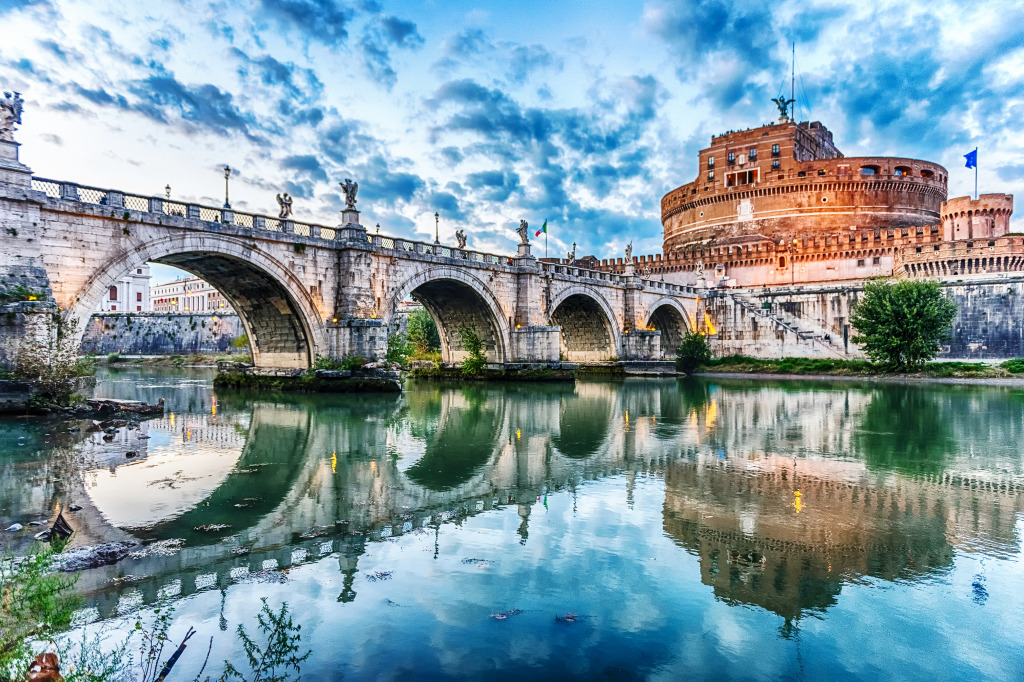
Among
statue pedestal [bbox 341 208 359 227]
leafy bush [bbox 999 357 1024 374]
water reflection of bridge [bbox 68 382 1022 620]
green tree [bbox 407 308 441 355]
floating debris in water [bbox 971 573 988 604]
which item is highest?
statue pedestal [bbox 341 208 359 227]

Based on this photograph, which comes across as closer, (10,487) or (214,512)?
(214,512)

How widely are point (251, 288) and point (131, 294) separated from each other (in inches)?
2242

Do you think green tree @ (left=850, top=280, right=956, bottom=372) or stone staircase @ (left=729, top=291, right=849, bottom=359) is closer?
green tree @ (left=850, top=280, right=956, bottom=372)

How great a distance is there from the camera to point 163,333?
188 ft

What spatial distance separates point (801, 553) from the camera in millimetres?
6621

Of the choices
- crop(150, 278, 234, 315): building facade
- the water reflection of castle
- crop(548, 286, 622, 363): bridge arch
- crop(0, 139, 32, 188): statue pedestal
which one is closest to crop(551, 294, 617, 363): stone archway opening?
crop(548, 286, 622, 363): bridge arch

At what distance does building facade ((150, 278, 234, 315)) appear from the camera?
9162cm

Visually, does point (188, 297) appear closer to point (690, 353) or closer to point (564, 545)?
point (690, 353)

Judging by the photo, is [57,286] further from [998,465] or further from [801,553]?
[998,465]

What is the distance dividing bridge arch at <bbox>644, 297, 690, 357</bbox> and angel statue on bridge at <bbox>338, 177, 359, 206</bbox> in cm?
2743

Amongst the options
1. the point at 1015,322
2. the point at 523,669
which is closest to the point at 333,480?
the point at 523,669

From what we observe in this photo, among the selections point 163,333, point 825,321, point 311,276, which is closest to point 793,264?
point 825,321

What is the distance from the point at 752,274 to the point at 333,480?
52899mm

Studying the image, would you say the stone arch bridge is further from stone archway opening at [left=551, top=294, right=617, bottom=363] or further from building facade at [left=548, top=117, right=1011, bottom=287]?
building facade at [left=548, top=117, right=1011, bottom=287]
